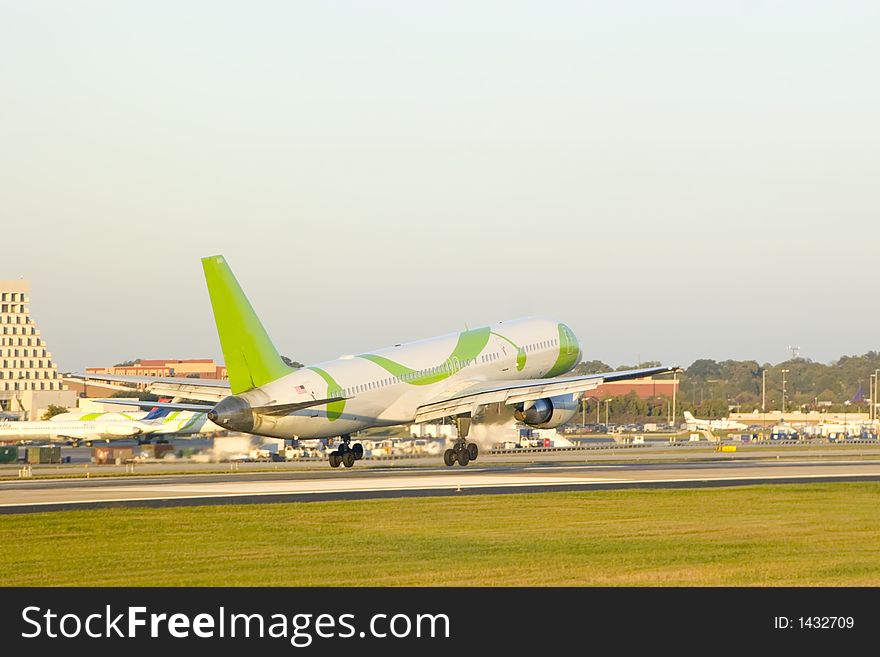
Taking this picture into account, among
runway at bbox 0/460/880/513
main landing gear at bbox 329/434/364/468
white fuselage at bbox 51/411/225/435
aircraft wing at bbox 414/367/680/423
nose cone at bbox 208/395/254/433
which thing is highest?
aircraft wing at bbox 414/367/680/423

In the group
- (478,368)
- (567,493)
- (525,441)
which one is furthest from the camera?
(525,441)

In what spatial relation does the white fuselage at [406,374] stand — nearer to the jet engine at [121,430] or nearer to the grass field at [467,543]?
the grass field at [467,543]

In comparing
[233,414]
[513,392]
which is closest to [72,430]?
[513,392]

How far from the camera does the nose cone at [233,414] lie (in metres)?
53.3

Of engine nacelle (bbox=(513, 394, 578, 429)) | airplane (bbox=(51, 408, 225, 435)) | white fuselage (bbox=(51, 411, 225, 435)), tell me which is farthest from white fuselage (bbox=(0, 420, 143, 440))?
engine nacelle (bbox=(513, 394, 578, 429))

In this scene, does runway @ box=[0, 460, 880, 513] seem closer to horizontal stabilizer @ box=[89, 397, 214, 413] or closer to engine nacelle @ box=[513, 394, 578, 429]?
engine nacelle @ box=[513, 394, 578, 429]

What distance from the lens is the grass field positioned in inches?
1023

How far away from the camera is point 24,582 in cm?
2545

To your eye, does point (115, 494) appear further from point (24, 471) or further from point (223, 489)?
point (24, 471)

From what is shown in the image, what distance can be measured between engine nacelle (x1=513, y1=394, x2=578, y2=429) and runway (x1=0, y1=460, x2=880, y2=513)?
229 centimetres

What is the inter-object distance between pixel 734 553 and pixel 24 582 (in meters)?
14.2

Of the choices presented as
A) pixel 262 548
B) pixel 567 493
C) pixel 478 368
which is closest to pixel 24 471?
pixel 478 368

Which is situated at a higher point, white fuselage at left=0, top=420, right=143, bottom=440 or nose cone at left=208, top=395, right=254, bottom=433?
nose cone at left=208, top=395, right=254, bottom=433

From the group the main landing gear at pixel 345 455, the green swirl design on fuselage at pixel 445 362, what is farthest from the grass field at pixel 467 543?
the main landing gear at pixel 345 455
